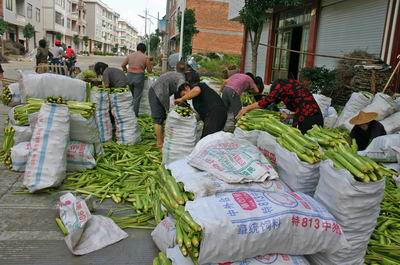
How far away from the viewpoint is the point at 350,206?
2.83 m

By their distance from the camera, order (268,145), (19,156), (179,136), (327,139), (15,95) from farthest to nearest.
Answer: (15,95), (179,136), (19,156), (268,145), (327,139)

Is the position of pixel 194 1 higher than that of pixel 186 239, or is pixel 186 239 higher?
pixel 194 1

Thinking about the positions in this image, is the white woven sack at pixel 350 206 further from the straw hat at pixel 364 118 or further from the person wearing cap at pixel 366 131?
the person wearing cap at pixel 366 131

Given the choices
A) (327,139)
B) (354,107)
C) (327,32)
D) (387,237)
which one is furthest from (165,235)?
(327,32)

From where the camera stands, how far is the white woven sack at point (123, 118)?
23.2 feet

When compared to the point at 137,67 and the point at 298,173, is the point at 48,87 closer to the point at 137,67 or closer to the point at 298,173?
the point at 137,67

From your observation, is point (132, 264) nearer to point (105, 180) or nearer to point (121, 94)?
point (105, 180)

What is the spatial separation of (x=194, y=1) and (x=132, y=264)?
36.5 m

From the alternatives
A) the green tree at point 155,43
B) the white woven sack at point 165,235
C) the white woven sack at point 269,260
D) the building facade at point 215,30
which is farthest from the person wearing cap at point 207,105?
the green tree at point 155,43

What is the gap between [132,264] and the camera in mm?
3336

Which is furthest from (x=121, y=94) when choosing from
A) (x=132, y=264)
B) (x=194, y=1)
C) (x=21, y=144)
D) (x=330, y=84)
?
(x=194, y=1)

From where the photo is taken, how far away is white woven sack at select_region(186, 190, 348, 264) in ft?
8.23

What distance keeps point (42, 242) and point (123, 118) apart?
148 inches

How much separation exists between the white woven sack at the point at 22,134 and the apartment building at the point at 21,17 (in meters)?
42.8
